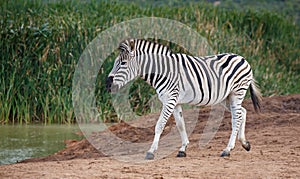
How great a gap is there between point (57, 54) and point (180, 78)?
6096 mm

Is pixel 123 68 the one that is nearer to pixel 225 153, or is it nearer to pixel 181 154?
pixel 181 154

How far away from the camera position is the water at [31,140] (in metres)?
9.86

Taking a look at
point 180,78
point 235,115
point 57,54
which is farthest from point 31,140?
point 235,115

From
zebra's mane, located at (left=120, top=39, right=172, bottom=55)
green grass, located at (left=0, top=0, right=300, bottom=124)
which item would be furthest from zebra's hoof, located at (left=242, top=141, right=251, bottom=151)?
green grass, located at (left=0, top=0, right=300, bottom=124)

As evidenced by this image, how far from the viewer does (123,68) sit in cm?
753

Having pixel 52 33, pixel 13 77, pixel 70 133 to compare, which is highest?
pixel 52 33

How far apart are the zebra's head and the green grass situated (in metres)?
5.25

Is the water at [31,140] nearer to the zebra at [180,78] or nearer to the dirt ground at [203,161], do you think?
the dirt ground at [203,161]

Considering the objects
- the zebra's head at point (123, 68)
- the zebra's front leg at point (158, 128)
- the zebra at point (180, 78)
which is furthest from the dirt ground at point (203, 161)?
the zebra's head at point (123, 68)

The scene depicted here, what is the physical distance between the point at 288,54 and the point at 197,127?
8.17 m

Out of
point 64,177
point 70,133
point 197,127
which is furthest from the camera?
point 70,133

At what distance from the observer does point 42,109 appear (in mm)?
12828

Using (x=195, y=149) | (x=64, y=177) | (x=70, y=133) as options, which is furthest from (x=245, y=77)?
(x=70, y=133)

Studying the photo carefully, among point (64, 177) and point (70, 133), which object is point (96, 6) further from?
point (64, 177)
